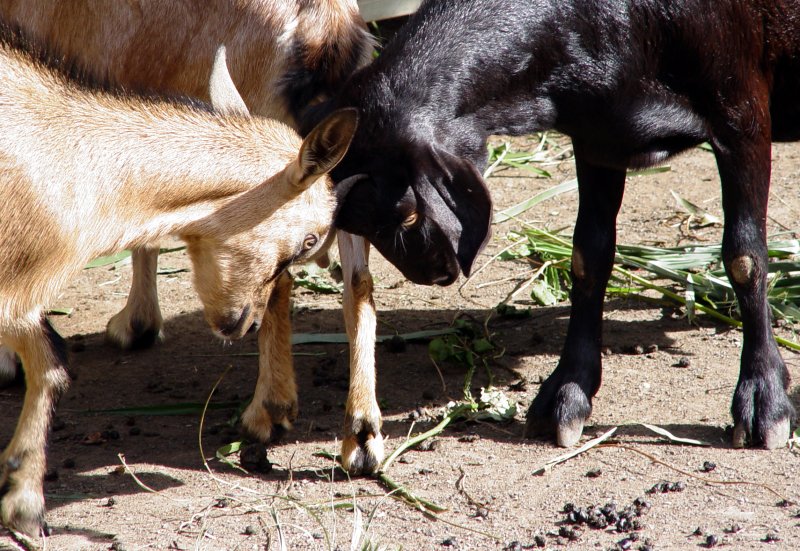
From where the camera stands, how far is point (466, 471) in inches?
185

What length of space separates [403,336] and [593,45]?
7.13 ft

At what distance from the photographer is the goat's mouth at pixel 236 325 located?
183 inches

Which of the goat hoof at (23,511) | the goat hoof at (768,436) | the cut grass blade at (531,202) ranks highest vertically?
the cut grass blade at (531,202)

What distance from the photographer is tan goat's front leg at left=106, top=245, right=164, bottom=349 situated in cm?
618

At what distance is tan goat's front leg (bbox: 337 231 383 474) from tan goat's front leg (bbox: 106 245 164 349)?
1.48 m

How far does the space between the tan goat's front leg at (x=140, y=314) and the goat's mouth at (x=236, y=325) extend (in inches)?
62.8

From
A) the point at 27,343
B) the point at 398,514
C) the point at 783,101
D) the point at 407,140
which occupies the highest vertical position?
the point at 783,101

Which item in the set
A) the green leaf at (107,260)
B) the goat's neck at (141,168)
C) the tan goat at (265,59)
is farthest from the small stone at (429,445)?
the green leaf at (107,260)

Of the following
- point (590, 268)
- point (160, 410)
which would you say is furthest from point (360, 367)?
point (590, 268)

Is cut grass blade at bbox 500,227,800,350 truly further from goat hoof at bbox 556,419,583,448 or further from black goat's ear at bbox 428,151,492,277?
black goat's ear at bbox 428,151,492,277

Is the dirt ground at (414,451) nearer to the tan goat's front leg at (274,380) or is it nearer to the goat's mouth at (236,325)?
the tan goat's front leg at (274,380)

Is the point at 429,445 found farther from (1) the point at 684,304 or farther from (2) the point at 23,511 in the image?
(1) the point at 684,304

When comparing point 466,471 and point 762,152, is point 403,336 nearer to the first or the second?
point 466,471

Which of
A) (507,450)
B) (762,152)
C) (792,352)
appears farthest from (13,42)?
(792,352)
